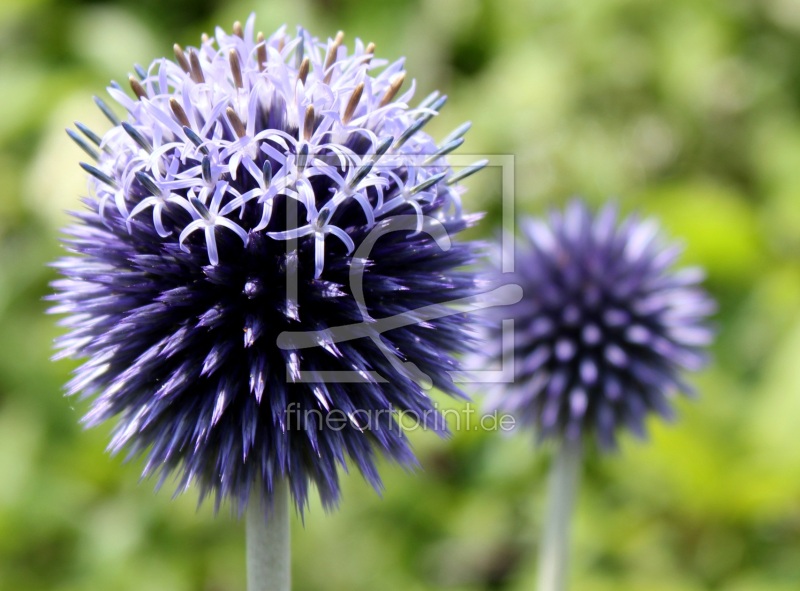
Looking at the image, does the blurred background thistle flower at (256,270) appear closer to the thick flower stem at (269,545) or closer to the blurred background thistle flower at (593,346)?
the thick flower stem at (269,545)

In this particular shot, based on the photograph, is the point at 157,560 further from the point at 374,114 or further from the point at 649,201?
the point at 649,201

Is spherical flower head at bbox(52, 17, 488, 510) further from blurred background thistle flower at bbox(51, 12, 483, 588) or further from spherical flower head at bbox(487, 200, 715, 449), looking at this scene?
spherical flower head at bbox(487, 200, 715, 449)

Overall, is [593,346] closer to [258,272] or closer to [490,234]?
[258,272]

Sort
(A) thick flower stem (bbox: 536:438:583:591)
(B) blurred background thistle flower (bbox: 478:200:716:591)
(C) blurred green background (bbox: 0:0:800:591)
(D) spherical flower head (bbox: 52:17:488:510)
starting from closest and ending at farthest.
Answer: (D) spherical flower head (bbox: 52:17:488:510), (A) thick flower stem (bbox: 536:438:583:591), (B) blurred background thistle flower (bbox: 478:200:716:591), (C) blurred green background (bbox: 0:0:800:591)

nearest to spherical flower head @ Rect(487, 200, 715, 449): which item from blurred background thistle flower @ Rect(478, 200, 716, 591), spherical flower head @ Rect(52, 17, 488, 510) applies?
blurred background thistle flower @ Rect(478, 200, 716, 591)

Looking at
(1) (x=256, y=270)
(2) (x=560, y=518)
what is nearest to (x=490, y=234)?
(2) (x=560, y=518)

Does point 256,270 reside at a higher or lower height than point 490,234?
lower
